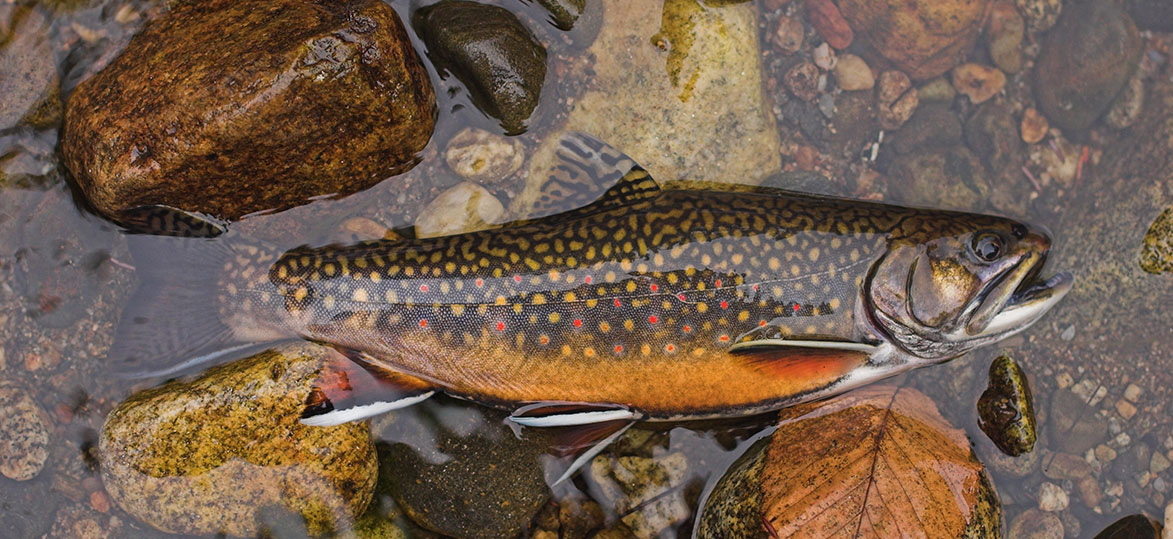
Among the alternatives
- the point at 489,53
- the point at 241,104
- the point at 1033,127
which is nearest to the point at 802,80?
the point at 1033,127

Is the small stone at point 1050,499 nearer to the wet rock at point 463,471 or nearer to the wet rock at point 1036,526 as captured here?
the wet rock at point 1036,526

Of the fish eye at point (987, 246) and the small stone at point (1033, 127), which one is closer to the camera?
the fish eye at point (987, 246)

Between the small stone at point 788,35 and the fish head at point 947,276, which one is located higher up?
the small stone at point 788,35

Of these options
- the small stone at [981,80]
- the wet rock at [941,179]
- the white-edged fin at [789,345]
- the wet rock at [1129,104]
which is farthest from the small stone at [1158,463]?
the small stone at [981,80]

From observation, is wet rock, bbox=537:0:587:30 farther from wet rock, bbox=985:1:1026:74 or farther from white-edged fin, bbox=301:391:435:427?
wet rock, bbox=985:1:1026:74

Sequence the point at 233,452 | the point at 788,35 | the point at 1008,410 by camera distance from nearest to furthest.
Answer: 1. the point at 233,452
2. the point at 1008,410
3. the point at 788,35

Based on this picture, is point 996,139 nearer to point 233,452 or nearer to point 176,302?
point 233,452

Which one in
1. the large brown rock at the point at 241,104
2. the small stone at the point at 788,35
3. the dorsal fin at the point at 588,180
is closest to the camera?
the large brown rock at the point at 241,104
